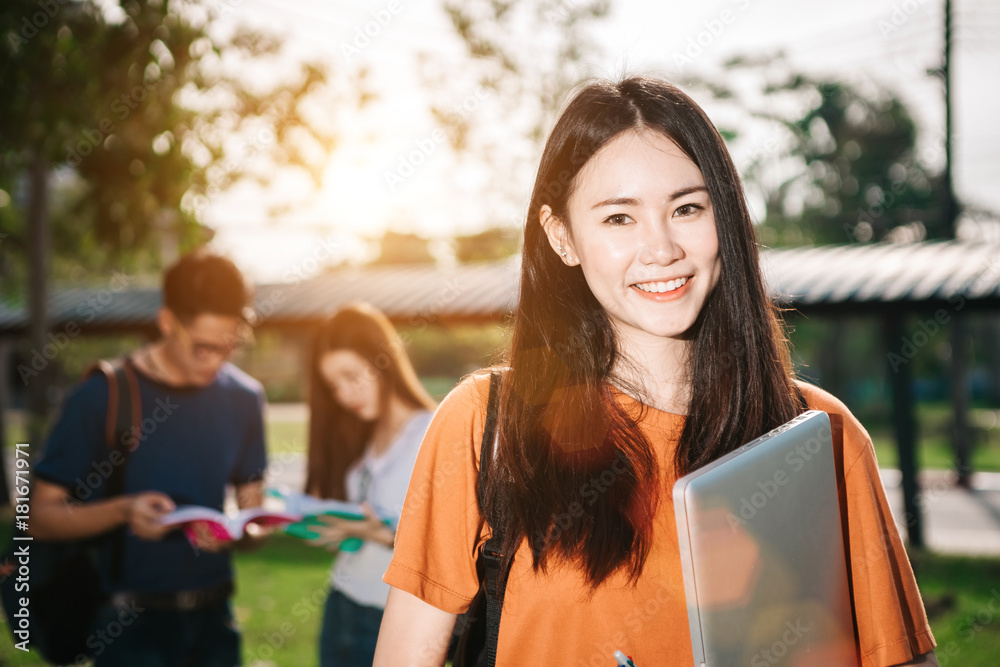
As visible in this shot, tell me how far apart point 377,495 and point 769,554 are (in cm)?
228

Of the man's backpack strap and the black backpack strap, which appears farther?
the man's backpack strap

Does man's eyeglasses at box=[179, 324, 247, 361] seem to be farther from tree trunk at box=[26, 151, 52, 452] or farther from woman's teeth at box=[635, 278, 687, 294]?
tree trunk at box=[26, 151, 52, 452]

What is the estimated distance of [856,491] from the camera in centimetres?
134

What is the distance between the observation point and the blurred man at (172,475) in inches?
103

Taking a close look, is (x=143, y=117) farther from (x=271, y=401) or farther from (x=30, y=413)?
(x=271, y=401)

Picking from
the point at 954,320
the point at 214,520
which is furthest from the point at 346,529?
the point at 954,320

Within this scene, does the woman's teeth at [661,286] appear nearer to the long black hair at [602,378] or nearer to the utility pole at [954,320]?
the long black hair at [602,378]

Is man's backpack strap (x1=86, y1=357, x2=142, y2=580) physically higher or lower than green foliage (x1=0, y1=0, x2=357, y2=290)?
lower

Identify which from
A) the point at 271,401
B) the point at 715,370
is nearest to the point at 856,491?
the point at 715,370

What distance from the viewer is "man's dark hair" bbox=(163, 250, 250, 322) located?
3098 millimetres

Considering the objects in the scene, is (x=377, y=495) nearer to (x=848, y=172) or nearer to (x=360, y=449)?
(x=360, y=449)

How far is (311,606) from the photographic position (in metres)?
6.56

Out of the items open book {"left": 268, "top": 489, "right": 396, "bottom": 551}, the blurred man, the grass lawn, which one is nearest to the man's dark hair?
the blurred man

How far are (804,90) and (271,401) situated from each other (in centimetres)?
2896
